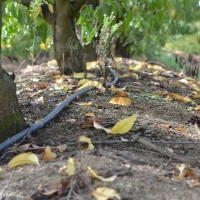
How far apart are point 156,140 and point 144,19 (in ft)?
12.9

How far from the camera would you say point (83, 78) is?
4691 mm

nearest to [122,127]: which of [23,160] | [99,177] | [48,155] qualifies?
[48,155]

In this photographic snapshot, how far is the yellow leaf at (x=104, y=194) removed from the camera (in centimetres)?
178

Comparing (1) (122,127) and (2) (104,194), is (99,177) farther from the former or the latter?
(1) (122,127)

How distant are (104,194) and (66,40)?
3.28 metres

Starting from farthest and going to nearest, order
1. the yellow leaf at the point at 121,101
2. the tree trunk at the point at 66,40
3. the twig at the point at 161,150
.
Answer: the tree trunk at the point at 66,40 < the yellow leaf at the point at 121,101 < the twig at the point at 161,150

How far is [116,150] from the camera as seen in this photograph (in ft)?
7.97

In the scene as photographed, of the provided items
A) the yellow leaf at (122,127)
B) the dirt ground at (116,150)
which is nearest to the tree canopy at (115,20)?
the dirt ground at (116,150)

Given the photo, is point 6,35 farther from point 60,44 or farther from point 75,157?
point 75,157

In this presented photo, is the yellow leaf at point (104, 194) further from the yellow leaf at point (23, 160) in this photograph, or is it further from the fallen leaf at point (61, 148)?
the fallen leaf at point (61, 148)

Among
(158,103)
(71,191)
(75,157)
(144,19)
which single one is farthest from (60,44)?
(71,191)

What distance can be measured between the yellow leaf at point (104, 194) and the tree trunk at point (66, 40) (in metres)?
3.00

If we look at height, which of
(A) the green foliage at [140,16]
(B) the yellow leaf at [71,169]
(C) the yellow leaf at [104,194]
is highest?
(A) the green foliage at [140,16]

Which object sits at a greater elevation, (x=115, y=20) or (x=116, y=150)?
(x=115, y=20)
